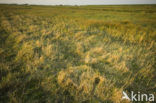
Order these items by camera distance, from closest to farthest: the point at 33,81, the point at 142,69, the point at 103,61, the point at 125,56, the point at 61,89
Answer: the point at 61,89
the point at 33,81
the point at 142,69
the point at 103,61
the point at 125,56

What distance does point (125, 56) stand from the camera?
13.2 ft

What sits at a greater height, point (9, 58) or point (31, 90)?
point (9, 58)

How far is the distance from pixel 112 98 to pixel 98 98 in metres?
0.33

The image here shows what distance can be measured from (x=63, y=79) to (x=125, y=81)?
1882 mm

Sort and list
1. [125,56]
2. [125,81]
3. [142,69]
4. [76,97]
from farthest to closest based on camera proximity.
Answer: [125,56]
[142,69]
[125,81]
[76,97]

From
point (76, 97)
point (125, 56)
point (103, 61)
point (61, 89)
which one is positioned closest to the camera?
point (76, 97)

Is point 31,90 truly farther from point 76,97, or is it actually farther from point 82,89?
point 82,89

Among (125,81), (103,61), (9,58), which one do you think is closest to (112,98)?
(125,81)

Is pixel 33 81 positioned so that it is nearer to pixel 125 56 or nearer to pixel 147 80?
pixel 147 80

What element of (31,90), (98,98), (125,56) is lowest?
(98,98)

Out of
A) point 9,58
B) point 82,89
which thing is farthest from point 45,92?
point 9,58

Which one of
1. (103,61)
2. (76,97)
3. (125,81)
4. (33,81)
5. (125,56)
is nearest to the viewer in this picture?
(76,97)

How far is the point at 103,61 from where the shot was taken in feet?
12.2

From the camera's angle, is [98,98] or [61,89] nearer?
[98,98]
